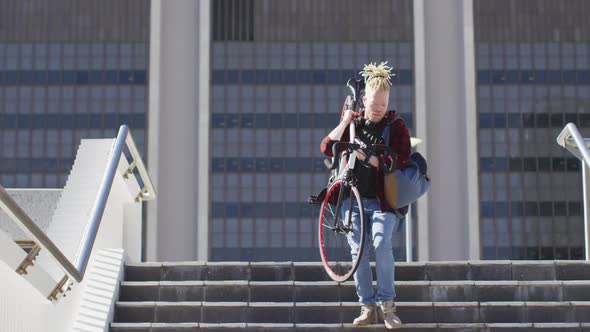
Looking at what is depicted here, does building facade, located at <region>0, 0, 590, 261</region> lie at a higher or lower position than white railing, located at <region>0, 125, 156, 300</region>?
higher

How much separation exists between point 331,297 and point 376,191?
3.71 feet

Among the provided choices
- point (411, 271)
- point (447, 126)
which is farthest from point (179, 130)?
point (411, 271)

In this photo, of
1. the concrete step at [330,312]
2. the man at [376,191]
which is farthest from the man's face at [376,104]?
the concrete step at [330,312]

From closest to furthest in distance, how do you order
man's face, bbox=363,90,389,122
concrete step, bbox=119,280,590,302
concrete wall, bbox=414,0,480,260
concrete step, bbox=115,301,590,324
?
man's face, bbox=363,90,389,122 < concrete step, bbox=115,301,590,324 < concrete step, bbox=119,280,590,302 < concrete wall, bbox=414,0,480,260

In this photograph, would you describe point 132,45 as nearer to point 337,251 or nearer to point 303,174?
point 303,174

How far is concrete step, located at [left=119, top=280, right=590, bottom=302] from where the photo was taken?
8.88 meters

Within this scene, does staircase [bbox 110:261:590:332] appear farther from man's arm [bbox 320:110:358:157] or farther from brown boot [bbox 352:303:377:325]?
man's arm [bbox 320:110:358:157]

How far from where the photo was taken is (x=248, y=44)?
69750mm

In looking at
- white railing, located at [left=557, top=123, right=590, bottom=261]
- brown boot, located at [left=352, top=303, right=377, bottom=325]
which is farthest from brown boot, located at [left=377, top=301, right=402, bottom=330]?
white railing, located at [left=557, top=123, right=590, bottom=261]

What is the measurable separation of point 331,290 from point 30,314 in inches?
98.7

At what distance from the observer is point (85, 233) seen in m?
8.17

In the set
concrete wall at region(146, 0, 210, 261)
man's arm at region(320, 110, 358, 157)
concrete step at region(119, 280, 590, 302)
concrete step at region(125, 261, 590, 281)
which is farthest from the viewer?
concrete wall at region(146, 0, 210, 261)

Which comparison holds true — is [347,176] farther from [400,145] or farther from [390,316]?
[390,316]

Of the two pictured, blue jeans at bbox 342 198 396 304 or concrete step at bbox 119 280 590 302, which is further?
concrete step at bbox 119 280 590 302
